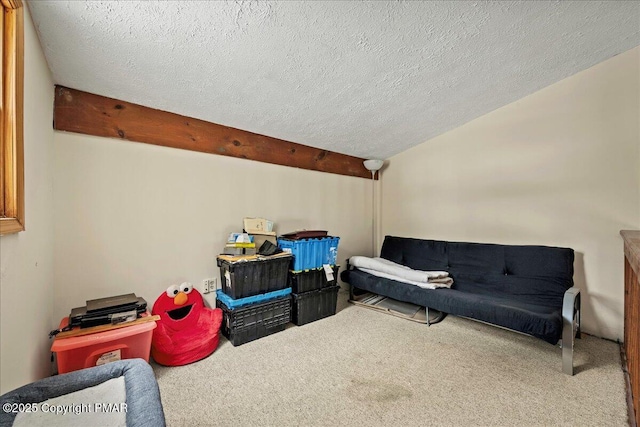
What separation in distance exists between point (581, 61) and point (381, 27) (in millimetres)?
1852

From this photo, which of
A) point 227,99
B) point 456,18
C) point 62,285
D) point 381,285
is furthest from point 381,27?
point 62,285

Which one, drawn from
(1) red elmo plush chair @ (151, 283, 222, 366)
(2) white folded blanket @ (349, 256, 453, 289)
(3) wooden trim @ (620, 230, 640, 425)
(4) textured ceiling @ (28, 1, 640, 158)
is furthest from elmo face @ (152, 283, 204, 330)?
(3) wooden trim @ (620, 230, 640, 425)

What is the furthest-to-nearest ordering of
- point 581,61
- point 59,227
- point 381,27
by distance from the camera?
point 581,61, point 59,227, point 381,27

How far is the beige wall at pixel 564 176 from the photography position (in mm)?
2010

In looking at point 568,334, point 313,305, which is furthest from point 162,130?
point 568,334

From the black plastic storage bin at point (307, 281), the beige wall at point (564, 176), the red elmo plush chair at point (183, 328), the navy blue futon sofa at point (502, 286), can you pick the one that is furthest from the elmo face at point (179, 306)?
the beige wall at point (564, 176)

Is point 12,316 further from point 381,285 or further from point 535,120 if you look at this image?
point 535,120

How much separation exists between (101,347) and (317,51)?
6.84ft

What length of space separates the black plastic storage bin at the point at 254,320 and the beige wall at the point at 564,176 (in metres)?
2.07

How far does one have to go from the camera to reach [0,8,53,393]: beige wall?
2.86 ft

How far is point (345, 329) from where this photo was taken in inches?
87.5

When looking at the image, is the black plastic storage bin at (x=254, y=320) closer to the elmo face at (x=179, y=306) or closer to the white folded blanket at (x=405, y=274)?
the elmo face at (x=179, y=306)

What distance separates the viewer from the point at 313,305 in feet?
7.84

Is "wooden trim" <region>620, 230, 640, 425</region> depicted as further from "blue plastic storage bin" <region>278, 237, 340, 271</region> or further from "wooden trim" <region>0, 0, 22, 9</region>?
"wooden trim" <region>0, 0, 22, 9</region>
